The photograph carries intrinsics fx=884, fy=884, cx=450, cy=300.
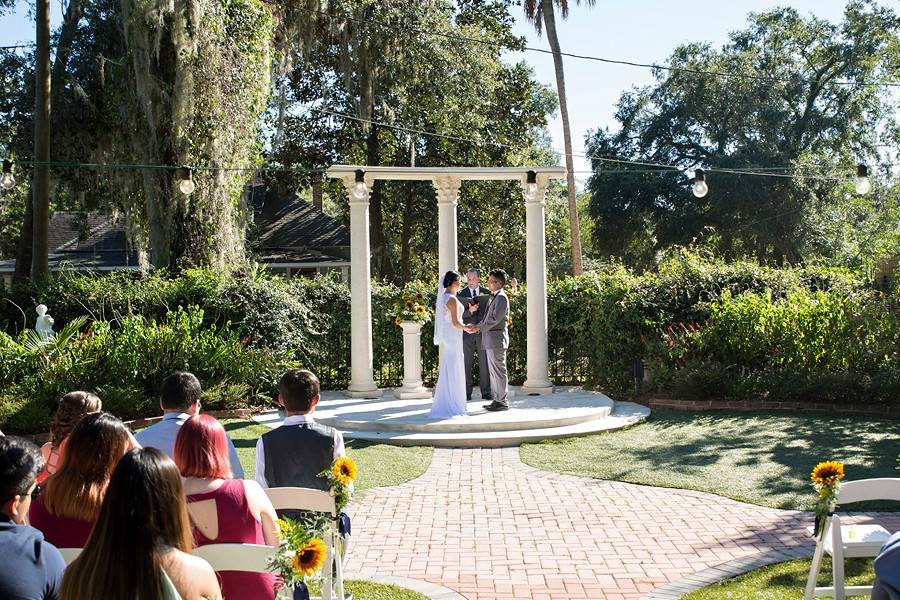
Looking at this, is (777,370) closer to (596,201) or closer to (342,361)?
(342,361)

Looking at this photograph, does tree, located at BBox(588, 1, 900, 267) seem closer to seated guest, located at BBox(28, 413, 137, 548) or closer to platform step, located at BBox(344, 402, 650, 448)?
platform step, located at BBox(344, 402, 650, 448)

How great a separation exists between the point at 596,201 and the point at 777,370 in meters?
24.6

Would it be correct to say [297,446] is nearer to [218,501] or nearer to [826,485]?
[218,501]

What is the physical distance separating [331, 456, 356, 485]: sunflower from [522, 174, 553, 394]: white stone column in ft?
33.1


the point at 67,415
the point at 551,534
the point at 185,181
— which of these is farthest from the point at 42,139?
the point at 67,415

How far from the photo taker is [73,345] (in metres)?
12.5

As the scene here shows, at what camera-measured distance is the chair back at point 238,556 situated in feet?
12.0

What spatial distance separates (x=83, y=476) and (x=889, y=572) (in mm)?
3062

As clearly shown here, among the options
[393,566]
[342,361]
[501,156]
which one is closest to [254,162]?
[342,361]

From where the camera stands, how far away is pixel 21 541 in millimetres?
3021

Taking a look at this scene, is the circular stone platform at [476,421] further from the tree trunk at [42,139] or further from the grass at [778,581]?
the tree trunk at [42,139]

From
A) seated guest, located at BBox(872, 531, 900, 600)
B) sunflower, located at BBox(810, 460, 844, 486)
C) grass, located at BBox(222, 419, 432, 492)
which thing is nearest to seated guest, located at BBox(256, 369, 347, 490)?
sunflower, located at BBox(810, 460, 844, 486)

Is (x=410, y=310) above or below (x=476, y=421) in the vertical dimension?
above

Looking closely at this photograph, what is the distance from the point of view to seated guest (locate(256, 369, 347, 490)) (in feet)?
17.0
